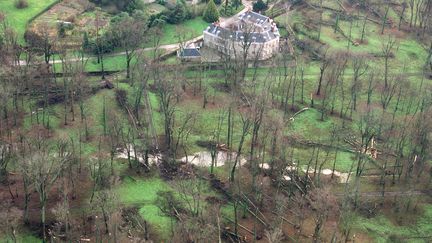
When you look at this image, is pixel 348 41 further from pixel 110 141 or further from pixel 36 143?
pixel 36 143

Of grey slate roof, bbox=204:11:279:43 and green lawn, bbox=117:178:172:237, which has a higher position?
grey slate roof, bbox=204:11:279:43

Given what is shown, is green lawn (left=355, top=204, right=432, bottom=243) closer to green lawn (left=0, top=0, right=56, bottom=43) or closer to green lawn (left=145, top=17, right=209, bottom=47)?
green lawn (left=145, top=17, right=209, bottom=47)

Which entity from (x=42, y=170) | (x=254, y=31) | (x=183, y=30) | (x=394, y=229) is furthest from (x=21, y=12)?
(x=394, y=229)

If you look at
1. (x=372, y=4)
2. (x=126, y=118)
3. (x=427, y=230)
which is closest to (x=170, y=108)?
(x=126, y=118)

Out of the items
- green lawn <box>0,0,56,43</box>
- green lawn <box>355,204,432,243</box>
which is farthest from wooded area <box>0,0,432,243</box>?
green lawn <box>0,0,56,43</box>

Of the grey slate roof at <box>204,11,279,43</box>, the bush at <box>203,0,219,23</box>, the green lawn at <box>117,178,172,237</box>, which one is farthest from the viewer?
the bush at <box>203,0,219,23</box>

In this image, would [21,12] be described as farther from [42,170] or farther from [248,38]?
[42,170]

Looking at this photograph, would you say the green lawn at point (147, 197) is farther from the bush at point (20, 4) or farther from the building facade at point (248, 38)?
the bush at point (20, 4)
